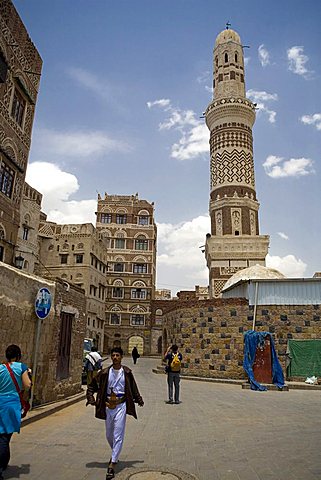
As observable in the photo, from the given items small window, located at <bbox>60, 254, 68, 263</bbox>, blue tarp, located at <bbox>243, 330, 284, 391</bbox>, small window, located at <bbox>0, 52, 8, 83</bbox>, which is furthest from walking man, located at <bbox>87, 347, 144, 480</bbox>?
small window, located at <bbox>60, 254, 68, 263</bbox>

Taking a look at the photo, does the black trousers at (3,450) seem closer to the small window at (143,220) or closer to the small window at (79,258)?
the small window at (79,258)

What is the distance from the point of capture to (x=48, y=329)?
8414 mm

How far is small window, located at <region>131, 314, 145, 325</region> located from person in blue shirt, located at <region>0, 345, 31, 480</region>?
39019mm

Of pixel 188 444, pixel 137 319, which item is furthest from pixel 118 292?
pixel 188 444

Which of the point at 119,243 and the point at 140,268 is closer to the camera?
the point at 140,268

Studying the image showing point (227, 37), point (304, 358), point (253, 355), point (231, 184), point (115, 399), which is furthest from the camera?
point (227, 37)

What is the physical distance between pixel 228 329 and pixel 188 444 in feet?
37.2

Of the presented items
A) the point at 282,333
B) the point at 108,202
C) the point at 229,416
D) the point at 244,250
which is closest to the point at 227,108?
the point at 244,250

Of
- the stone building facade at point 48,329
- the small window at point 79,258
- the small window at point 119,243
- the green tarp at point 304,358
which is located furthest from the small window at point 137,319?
the stone building facade at point 48,329

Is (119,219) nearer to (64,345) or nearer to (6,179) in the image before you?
(6,179)

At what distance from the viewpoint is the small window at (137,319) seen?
42500 millimetres

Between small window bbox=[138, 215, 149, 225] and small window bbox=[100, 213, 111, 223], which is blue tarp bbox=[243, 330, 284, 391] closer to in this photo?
small window bbox=[138, 215, 149, 225]

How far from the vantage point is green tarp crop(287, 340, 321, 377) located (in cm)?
1530

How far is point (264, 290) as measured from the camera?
1661cm
